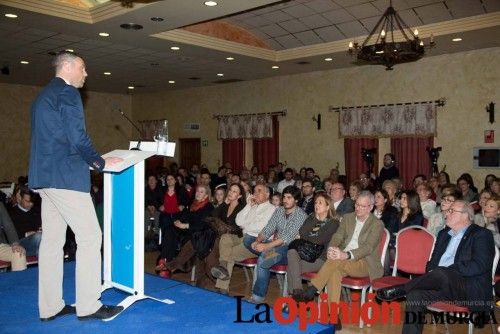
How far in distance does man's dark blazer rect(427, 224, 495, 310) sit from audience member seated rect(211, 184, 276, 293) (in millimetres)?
2034

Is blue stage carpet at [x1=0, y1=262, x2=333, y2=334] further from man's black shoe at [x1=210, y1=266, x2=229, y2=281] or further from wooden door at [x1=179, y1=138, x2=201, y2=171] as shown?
wooden door at [x1=179, y1=138, x2=201, y2=171]

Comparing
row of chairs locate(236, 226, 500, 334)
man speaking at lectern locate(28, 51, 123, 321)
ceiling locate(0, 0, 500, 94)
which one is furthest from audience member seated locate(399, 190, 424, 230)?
man speaking at lectern locate(28, 51, 123, 321)

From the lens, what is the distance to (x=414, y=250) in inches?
153

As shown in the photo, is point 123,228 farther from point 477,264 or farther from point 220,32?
point 220,32

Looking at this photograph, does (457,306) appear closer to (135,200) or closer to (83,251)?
(135,200)

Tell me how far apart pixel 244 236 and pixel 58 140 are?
277 centimetres

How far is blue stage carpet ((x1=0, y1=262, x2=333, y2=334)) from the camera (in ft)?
8.06

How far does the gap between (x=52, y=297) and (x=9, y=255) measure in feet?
6.35

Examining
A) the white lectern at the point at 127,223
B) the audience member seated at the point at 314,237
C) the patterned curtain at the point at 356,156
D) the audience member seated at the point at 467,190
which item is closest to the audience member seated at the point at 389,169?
the patterned curtain at the point at 356,156

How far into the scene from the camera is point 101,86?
13477mm

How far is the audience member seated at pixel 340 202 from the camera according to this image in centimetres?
543

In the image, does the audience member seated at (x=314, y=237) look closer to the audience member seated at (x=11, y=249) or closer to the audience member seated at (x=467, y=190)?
the audience member seated at (x=11, y=249)

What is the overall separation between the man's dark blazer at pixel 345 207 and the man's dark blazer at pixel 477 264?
84.3 inches

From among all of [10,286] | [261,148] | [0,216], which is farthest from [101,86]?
[10,286]
